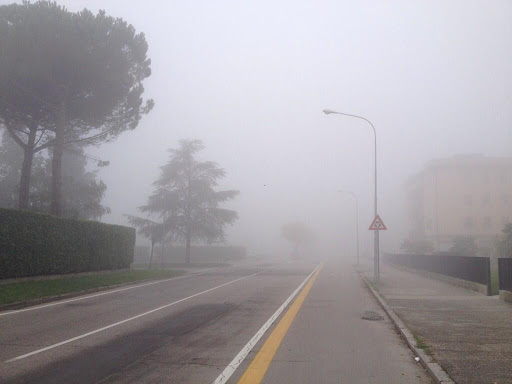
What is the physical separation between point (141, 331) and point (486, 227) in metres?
56.6

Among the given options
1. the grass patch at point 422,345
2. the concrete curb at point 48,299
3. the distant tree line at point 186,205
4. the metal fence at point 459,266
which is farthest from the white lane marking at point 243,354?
the distant tree line at point 186,205

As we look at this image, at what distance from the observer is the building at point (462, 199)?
5853cm

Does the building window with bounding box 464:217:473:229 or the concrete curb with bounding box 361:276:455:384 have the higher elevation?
the building window with bounding box 464:217:473:229

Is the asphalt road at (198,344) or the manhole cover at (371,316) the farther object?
the manhole cover at (371,316)

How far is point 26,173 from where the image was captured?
27.3m

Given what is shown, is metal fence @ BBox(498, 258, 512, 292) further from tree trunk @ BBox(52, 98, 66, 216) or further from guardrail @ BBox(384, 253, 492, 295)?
tree trunk @ BBox(52, 98, 66, 216)

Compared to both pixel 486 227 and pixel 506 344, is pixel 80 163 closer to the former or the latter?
pixel 486 227

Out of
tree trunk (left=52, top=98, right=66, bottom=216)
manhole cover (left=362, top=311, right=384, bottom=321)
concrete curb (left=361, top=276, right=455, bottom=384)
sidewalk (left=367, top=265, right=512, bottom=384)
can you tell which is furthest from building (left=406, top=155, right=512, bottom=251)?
concrete curb (left=361, top=276, right=455, bottom=384)

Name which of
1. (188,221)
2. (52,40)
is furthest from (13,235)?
(188,221)

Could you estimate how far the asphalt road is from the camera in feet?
21.7

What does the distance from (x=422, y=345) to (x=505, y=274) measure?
7.93 meters

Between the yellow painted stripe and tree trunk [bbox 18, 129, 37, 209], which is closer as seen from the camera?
the yellow painted stripe

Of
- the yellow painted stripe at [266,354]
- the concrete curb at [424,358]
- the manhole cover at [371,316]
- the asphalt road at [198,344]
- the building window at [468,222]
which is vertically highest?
the building window at [468,222]

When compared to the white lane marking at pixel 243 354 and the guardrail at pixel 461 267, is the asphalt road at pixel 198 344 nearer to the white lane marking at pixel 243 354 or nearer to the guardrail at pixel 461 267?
the white lane marking at pixel 243 354
